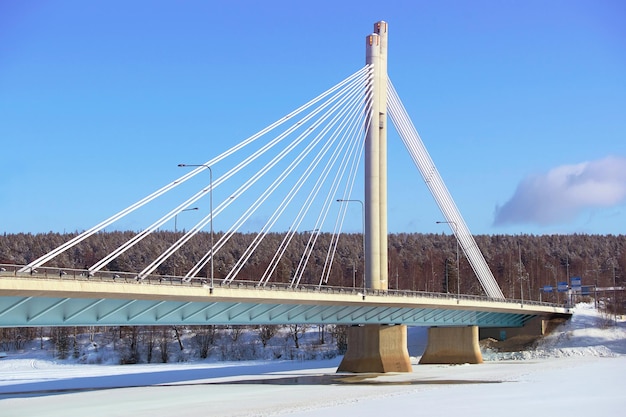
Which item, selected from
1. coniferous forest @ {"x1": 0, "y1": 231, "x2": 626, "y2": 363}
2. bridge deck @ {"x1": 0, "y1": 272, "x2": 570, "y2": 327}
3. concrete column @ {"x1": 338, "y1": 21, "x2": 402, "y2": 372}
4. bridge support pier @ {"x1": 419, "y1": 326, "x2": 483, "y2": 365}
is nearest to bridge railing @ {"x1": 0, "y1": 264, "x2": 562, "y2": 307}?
bridge deck @ {"x1": 0, "y1": 272, "x2": 570, "y2": 327}

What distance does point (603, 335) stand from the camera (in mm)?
88438

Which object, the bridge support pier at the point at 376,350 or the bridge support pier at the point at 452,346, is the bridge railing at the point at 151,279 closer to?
the bridge support pier at the point at 376,350

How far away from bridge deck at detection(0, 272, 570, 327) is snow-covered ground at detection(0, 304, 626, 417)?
396 centimetres

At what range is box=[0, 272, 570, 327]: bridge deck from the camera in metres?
36.8

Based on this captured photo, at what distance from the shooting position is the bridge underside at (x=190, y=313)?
124ft

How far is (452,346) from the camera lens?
263ft

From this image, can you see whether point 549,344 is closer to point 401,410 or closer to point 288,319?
point 288,319

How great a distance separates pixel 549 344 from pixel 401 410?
5750cm

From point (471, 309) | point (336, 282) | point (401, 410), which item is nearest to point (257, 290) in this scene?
point (401, 410)

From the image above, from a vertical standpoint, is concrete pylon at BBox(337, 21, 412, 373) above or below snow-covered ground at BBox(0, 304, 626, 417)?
above

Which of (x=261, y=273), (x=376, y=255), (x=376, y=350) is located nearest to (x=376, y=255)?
(x=376, y=255)

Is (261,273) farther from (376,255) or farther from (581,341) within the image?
(376,255)

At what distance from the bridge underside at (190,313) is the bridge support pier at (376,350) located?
1056 mm

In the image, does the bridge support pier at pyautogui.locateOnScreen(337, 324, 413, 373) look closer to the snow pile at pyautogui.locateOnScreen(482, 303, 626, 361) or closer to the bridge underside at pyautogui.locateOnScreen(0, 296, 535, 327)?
the bridge underside at pyautogui.locateOnScreen(0, 296, 535, 327)
